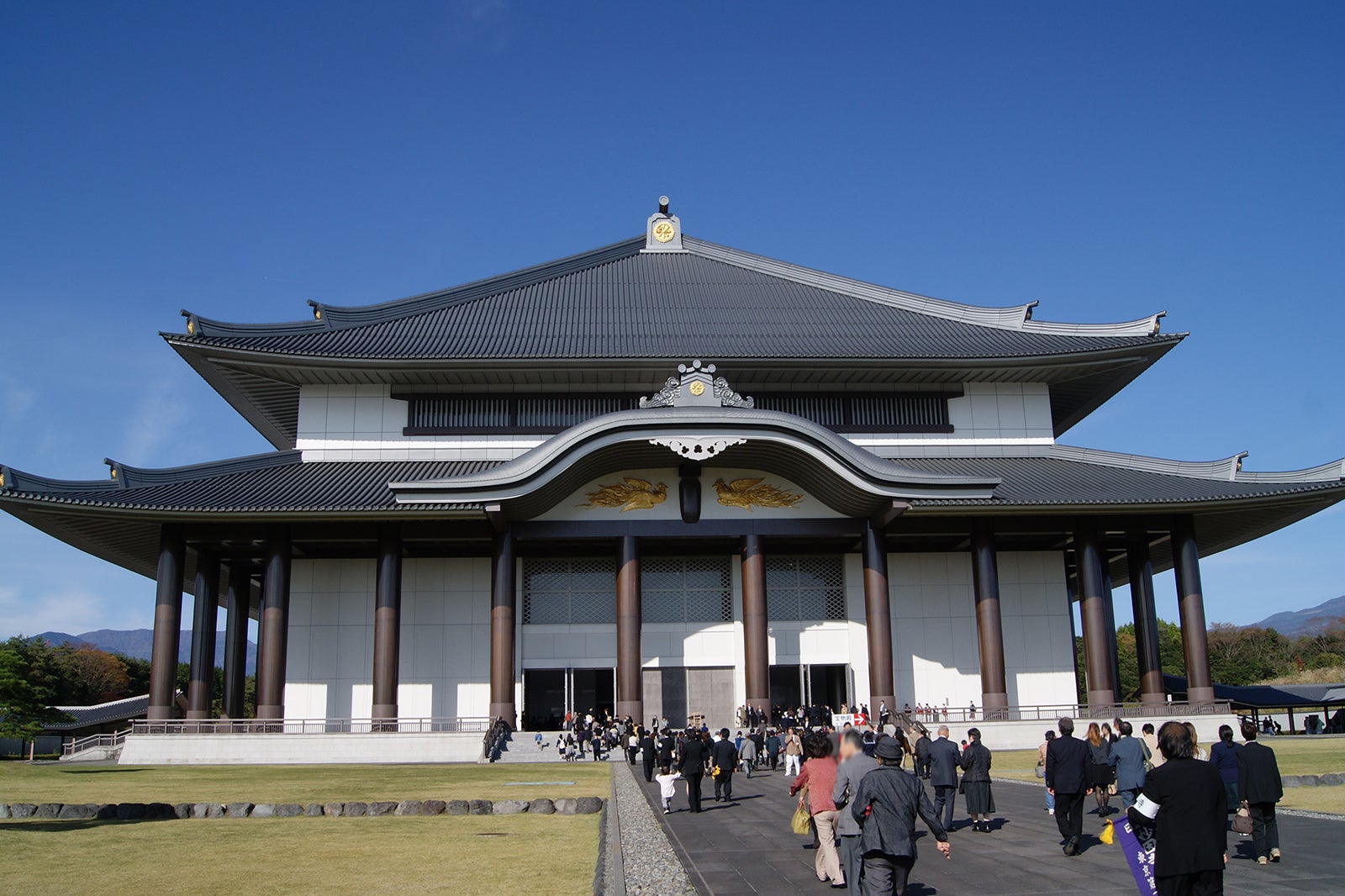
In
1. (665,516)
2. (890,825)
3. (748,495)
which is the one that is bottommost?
(890,825)

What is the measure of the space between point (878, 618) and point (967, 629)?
5540mm

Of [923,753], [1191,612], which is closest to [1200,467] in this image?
[1191,612]

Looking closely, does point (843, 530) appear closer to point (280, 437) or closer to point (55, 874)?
point (280, 437)

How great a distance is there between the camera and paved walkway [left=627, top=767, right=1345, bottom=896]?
10375mm

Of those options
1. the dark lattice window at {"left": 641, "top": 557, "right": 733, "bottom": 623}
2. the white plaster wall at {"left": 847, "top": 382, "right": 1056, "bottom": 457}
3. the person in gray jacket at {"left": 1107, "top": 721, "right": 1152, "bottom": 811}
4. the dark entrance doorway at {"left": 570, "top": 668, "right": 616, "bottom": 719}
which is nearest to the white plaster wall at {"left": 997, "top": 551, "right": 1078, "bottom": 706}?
the white plaster wall at {"left": 847, "top": 382, "right": 1056, "bottom": 457}

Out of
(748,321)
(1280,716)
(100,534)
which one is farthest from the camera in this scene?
(1280,716)

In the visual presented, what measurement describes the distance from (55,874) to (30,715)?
40025 millimetres

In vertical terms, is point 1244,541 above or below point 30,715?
above

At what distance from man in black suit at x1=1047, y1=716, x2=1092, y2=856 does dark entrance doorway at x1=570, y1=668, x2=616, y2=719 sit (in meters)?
26.5

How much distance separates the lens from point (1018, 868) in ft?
37.8

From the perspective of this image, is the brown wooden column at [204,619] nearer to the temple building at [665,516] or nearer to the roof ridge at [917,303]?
the temple building at [665,516]

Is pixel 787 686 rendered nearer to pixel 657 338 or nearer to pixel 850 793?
pixel 657 338

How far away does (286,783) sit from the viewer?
23500 millimetres

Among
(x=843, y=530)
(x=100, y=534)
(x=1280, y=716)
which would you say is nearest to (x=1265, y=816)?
(x=843, y=530)
